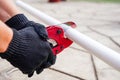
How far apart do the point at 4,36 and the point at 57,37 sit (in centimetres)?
37

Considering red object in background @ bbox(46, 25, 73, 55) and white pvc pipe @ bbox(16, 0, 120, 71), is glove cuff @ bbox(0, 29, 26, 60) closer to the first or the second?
red object in background @ bbox(46, 25, 73, 55)

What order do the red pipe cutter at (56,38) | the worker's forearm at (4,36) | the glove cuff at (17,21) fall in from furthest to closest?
the glove cuff at (17,21)
the red pipe cutter at (56,38)
the worker's forearm at (4,36)

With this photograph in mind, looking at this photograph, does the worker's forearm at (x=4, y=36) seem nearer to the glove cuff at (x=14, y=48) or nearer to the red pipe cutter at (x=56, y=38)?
the glove cuff at (x=14, y=48)

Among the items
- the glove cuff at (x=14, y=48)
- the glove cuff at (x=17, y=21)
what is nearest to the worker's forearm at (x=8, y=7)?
the glove cuff at (x=17, y=21)

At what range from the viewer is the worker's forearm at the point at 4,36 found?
108 cm

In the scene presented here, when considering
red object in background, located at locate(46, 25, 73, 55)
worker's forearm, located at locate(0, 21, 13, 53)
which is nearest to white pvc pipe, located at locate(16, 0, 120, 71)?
red object in background, located at locate(46, 25, 73, 55)

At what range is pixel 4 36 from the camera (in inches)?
42.9

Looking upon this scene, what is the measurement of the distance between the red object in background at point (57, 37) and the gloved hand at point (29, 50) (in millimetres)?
73

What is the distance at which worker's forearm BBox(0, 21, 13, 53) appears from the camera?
1080 mm

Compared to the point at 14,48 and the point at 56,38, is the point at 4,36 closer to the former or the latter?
the point at 14,48

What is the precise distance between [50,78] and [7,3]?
539 mm

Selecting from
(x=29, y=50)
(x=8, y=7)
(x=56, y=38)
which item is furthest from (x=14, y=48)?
(x=8, y=7)

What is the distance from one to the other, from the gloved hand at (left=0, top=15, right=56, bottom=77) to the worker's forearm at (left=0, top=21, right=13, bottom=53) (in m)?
0.02

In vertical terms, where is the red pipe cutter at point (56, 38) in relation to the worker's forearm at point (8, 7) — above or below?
below
